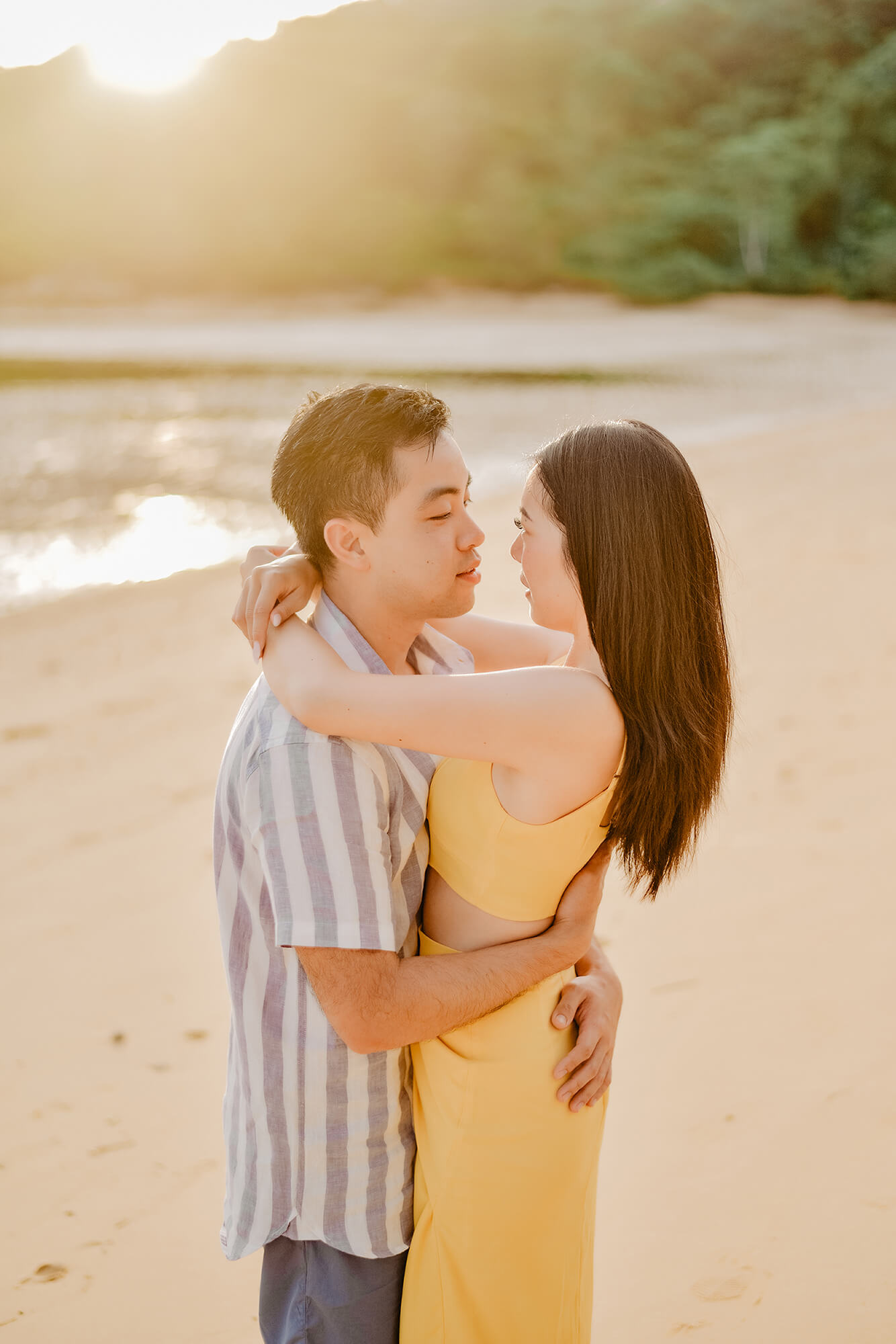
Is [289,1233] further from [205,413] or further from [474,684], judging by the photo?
[205,413]

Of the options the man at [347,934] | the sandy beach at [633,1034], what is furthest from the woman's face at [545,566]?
the sandy beach at [633,1034]

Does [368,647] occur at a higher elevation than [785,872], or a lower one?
higher

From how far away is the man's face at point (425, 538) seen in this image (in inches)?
81.4

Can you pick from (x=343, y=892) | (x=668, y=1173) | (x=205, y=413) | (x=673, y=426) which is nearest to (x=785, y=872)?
(x=668, y=1173)

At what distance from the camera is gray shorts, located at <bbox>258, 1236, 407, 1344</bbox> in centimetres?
194

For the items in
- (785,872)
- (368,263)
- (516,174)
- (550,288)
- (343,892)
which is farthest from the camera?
(516,174)

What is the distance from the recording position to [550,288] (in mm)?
56219

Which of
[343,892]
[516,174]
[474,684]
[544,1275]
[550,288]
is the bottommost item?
[544,1275]

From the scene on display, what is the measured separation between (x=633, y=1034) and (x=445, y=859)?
98.1 inches

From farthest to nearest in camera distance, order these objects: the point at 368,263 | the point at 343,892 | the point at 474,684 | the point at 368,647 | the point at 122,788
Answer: the point at 368,263 < the point at 122,788 < the point at 368,647 < the point at 474,684 < the point at 343,892

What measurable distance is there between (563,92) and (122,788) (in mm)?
82298

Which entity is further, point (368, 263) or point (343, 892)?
point (368, 263)

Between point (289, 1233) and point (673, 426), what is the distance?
21.7m

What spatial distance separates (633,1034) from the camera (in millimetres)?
4223
